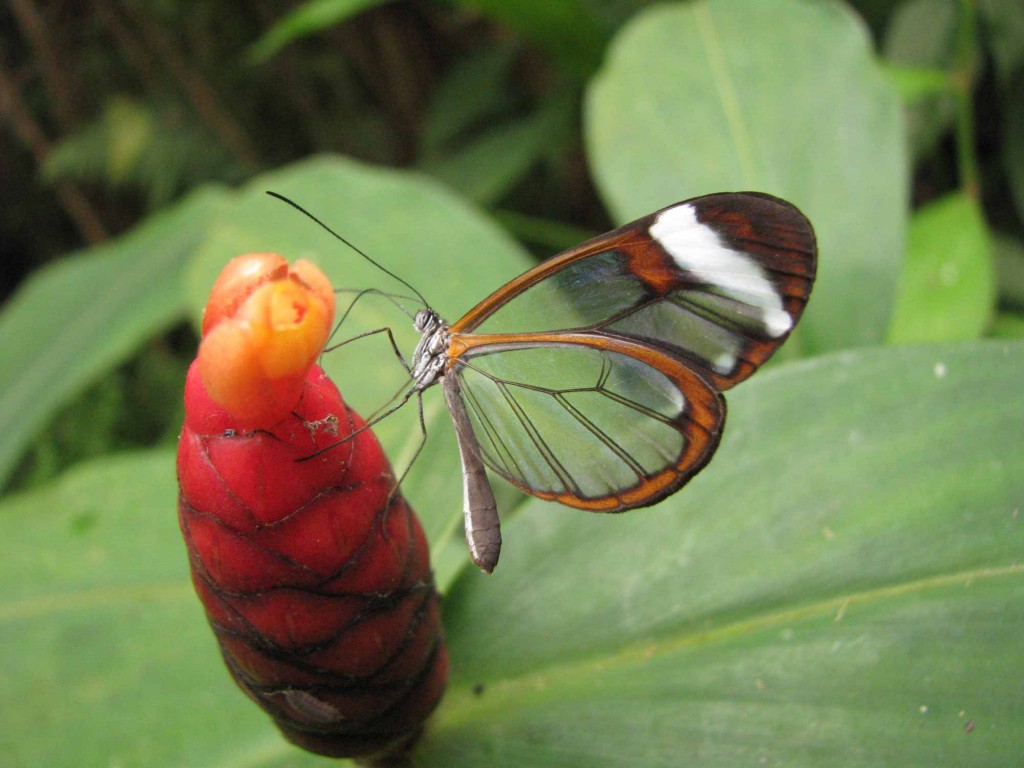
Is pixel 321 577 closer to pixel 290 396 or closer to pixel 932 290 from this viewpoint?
pixel 290 396

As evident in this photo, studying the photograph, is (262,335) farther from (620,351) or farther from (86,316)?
(86,316)

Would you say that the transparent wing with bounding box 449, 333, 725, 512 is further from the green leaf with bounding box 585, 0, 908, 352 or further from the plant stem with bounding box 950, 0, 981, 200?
the plant stem with bounding box 950, 0, 981, 200

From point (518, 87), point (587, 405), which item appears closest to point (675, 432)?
point (587, 405)

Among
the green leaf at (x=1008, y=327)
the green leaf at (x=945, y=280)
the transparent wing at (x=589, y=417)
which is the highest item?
the transparent wing at (x=589, y=417)

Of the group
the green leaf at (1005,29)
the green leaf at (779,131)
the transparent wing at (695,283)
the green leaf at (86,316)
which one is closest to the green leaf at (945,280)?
the green leaf at (779,131)

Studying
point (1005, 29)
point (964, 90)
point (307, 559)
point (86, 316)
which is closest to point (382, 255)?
point (307, 559)

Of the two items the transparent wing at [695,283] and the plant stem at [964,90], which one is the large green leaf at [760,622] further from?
the plant stem at [964,90]
